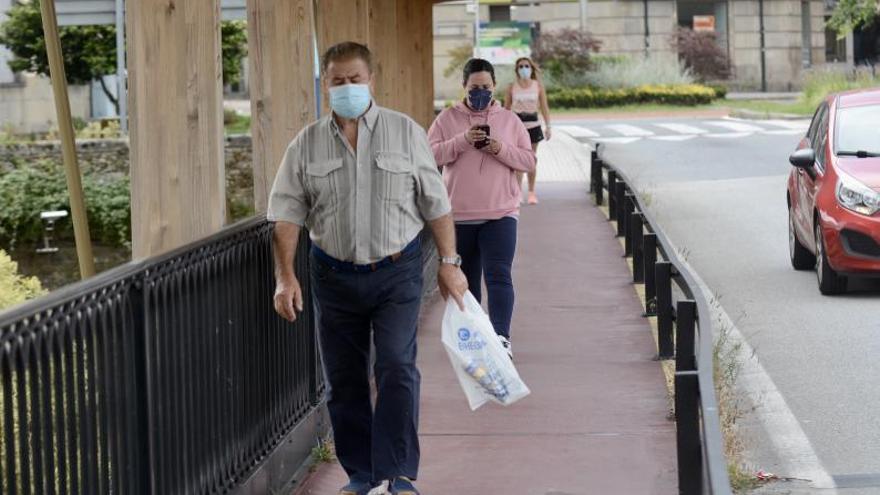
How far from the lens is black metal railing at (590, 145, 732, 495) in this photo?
4715mm

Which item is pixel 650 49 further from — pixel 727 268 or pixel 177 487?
pixel 177 487

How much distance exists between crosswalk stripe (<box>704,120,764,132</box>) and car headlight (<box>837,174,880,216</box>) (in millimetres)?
24317

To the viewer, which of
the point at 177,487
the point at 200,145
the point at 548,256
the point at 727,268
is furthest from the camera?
the point at 548,256

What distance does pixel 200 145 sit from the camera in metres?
6.81

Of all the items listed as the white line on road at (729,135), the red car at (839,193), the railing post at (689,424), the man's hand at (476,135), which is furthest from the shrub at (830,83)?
the railing post at (689,424)

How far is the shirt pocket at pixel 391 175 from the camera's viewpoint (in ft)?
21.4

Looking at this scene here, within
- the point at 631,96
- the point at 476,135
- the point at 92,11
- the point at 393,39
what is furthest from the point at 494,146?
the point at 631,96

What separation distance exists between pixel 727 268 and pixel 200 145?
9.27m

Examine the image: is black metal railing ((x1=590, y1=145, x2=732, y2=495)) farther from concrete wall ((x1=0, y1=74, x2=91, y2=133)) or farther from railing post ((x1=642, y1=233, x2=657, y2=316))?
concrete wall ((x1=0, y1=74, x2=91, y2=133))

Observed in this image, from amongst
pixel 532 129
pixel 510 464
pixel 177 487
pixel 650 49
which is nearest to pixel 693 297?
pixel 510 464

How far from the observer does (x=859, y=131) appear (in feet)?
45.3

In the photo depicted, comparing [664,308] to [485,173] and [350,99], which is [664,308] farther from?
[350,99]

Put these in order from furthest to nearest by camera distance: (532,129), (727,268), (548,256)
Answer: (532,129) → (548,256) → (727,268)

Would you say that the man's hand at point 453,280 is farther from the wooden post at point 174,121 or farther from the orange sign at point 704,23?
the orange sign at point 704,23
